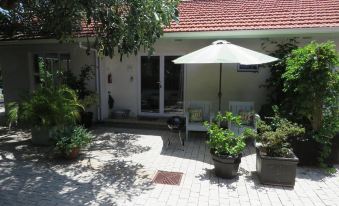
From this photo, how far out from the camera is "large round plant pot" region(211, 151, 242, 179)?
4.97 meters

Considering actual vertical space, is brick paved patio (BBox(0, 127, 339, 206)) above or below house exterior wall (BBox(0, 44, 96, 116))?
below

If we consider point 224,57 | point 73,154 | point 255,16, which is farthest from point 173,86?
point 73,154

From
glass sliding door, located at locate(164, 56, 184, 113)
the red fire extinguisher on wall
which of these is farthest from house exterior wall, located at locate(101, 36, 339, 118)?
glass sliding door, located at locate(164, 56, 184, 113)

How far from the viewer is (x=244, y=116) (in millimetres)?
7297

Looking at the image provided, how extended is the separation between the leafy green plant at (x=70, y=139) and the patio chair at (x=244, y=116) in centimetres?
352

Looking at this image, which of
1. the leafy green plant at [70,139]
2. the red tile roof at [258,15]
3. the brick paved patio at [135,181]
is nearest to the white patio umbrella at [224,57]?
the red tile roof at [258,15]

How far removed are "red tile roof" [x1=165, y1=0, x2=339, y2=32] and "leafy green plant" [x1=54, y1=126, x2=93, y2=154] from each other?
4.05m

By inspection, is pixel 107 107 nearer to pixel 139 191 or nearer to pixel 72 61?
pixel 72 61

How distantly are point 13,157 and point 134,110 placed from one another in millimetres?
4613

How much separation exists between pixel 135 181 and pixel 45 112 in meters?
3.18

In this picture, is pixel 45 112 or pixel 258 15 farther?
pixel 258 15

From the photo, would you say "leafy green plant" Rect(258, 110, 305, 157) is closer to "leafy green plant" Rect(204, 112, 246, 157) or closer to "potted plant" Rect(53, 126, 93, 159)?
"leafy green plant" Rect(204, 112, 246, 157)

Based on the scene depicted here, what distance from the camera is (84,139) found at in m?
6.09

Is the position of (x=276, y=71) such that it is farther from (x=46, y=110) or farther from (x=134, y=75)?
(x=46, y=110)
